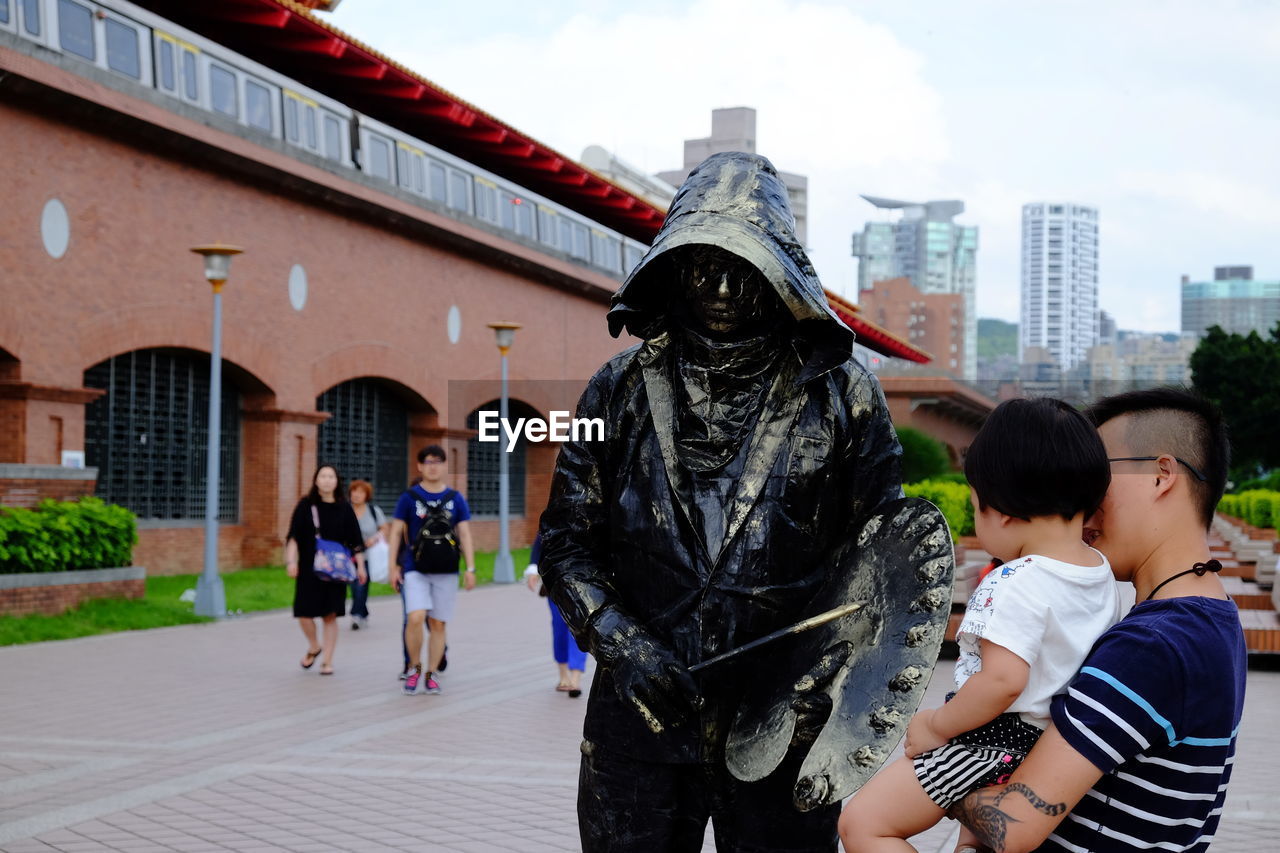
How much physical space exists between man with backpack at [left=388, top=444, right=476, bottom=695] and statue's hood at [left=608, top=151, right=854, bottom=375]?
6968mm

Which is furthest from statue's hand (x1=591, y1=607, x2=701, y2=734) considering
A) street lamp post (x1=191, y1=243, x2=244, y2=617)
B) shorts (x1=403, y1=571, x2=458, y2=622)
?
street lamp post (x1=191, y1=243, x2=244, y2=617)

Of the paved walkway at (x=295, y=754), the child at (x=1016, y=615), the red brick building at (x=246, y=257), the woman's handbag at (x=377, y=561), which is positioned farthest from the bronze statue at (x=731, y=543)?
the red brick building at (x=246, y=257)

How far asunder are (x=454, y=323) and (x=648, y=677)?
26604 millimetres

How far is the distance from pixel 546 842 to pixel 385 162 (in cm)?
2142

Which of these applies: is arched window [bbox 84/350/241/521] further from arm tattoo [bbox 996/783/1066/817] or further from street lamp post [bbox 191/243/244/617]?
arm tattoo [bbox 996/783/1066/817]

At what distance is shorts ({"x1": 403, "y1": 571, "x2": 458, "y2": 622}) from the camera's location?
9758mm

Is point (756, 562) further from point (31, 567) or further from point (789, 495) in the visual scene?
point (31, 567)

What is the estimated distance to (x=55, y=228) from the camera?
697 inches

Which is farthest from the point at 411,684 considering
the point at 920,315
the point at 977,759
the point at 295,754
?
the point at 920,315

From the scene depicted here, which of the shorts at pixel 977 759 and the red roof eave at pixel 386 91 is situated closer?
the shorts at pixel 977 759

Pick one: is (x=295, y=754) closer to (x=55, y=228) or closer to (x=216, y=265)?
(x=216, y=265)

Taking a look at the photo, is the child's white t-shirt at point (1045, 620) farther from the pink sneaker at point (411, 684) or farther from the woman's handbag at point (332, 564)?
the woman's handbag at point (332, 564)

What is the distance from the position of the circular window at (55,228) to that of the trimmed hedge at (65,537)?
14.4ft

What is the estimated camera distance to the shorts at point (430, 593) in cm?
976
